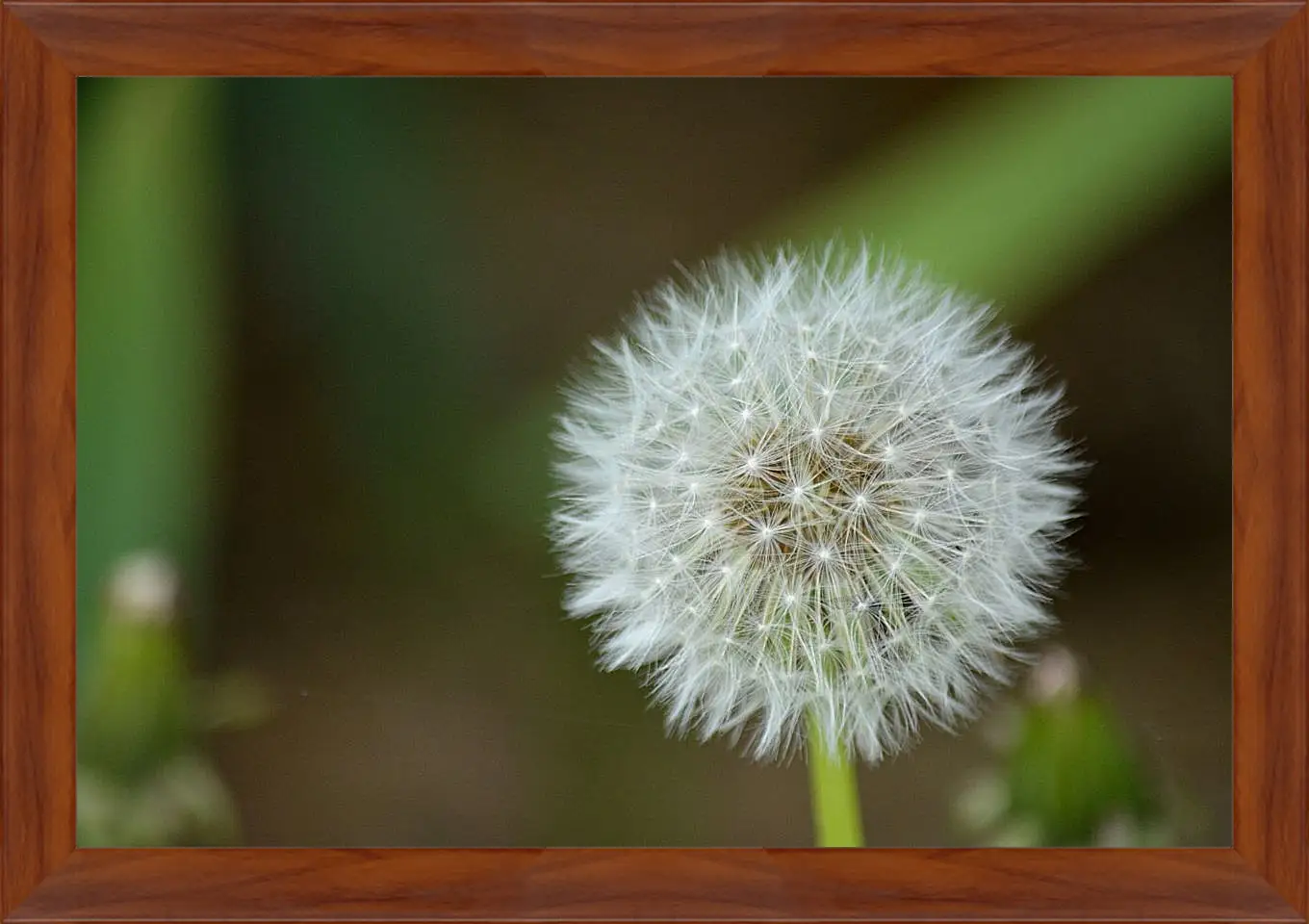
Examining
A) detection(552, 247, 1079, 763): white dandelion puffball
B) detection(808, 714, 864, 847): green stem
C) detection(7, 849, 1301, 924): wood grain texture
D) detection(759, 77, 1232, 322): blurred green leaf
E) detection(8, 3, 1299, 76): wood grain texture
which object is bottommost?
detection(7, 849, 1301, 924): wood grain texture

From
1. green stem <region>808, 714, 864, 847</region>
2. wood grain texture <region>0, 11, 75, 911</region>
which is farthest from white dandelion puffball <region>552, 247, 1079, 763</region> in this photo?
wood grain texture <region>0, 11, 75, 911</region>

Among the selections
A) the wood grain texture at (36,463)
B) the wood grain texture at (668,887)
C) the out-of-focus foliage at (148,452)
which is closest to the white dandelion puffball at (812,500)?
the wood grain texture at (668,887)

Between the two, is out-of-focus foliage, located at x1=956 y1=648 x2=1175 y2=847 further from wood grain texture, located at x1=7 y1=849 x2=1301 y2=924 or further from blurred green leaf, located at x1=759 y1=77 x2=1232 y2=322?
blurred green leaf, located at x1=759 y1=77 x2=1232 y2=322

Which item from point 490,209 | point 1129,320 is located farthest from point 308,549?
point 1129,320

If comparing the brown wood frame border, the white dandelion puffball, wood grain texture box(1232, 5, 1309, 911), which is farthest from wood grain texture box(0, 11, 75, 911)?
wood grain texture box(1232, 5, 1309, 911)

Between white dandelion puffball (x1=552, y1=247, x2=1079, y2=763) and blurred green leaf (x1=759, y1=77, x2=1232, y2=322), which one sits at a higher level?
blurred green leaf (x1=759, y1=77, x2=1232, y2=322)

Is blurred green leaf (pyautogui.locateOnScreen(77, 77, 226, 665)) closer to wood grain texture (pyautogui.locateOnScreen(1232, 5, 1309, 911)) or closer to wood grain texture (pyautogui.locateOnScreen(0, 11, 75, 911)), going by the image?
wood grain texture (pyautogui.locateOnScreen(0, 11, 75, 911))

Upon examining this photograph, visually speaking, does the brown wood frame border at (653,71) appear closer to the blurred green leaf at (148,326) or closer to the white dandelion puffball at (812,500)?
the blurred green leaf at (148,326)
